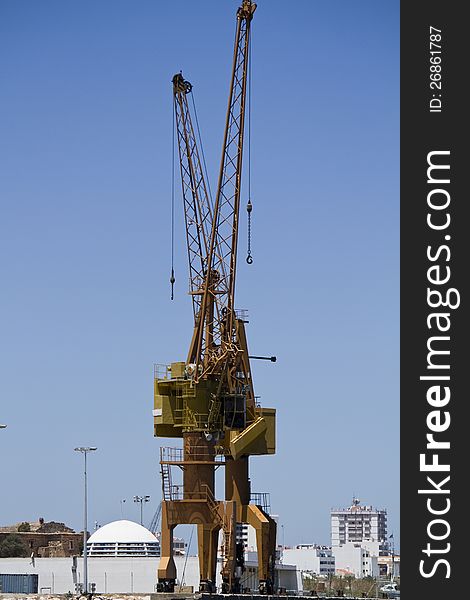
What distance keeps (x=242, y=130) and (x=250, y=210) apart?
18.3ft

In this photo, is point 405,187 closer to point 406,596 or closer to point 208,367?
point 406,596

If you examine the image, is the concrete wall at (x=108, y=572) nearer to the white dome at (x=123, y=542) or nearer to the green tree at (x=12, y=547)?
the white dome at (x=123, y=542)

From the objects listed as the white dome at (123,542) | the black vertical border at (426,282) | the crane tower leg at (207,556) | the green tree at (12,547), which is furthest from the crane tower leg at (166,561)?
the black vertical border at (426,282)

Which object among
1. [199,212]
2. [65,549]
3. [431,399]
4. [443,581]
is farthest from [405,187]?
[65,549]

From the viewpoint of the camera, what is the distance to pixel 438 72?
2919 centimetres

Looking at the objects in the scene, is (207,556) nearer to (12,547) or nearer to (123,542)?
(123,542)

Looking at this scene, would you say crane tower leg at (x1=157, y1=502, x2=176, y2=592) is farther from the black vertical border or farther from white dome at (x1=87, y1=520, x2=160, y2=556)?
the black vertical border

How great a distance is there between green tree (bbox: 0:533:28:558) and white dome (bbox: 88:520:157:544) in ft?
38.7

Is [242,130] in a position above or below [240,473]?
above

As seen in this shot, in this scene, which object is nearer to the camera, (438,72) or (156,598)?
(438,72)

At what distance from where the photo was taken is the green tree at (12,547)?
137m

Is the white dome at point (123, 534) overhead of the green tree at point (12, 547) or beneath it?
overhead

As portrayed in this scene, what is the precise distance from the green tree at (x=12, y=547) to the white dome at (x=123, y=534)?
465 inches

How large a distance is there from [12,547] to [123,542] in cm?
1791
